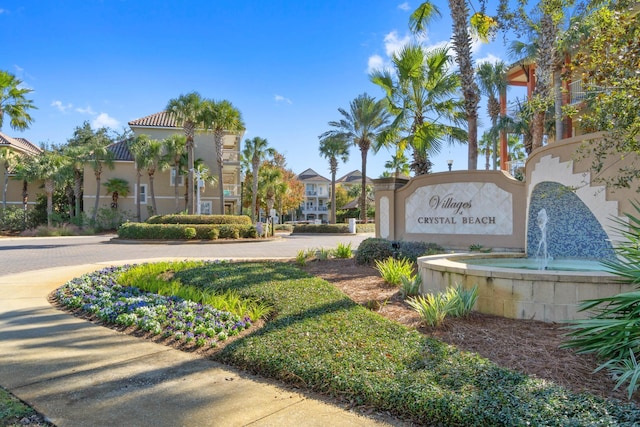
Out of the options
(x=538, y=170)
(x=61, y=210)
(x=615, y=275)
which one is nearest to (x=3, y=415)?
(x=615, y=275)

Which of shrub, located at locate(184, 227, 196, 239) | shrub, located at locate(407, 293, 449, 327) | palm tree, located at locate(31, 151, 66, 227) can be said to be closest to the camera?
shrub, located at locate(407, 293, 449, 327)

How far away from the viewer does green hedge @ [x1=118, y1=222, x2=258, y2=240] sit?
25.4 metres

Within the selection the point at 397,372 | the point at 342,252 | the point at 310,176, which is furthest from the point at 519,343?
the point at 310,176

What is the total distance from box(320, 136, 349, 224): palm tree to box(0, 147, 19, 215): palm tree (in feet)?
95.6

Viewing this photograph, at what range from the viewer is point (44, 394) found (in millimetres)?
3629

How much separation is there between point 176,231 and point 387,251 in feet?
59.5

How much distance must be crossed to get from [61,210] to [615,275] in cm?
4719

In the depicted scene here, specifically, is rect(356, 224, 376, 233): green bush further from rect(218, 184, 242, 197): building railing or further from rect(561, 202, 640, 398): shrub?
rect(561, 202, 640, 398): shrub

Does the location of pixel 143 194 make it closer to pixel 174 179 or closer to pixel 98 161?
pixel 174 179

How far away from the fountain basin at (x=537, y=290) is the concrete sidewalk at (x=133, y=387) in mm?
3255

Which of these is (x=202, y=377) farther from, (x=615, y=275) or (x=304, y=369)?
(x=615, y=275)

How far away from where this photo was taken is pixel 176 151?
1439 inches

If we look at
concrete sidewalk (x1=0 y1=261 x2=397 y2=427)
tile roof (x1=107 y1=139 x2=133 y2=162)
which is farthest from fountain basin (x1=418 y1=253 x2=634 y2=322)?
tile roof (x1=107 y1=139 x2=133 y2=162)

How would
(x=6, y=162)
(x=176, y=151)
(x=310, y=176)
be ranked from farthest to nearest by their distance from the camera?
(x=310, y=176) → (x=6, y=162) → (x=176, y=151)
